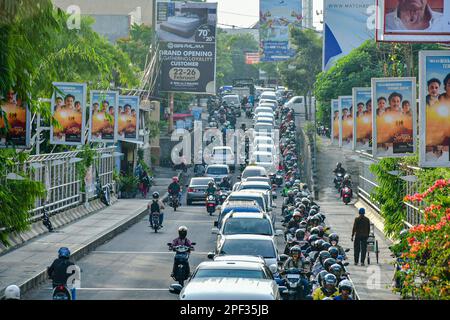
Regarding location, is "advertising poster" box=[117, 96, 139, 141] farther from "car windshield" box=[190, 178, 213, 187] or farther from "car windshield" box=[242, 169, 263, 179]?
"car windshield" box=[242, 169, 263, 179]

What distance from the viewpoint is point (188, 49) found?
78.0 m

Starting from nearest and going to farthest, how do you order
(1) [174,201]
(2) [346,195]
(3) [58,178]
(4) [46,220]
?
(4) [46,220]
(3) [58,178]
(1) [174,201]
(2) [346,195]

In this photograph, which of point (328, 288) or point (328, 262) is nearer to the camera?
point (328, 288)

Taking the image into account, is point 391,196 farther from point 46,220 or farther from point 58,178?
point 58,178

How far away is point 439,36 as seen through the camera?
28969 millimetres

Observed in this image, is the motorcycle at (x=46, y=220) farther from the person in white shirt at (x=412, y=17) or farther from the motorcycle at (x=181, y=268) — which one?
the person in white shirt at (x=412, y=17)

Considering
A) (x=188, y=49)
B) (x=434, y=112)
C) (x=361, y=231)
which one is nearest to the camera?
(x=434, y=112)

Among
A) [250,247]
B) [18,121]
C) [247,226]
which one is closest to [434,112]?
[250,247]

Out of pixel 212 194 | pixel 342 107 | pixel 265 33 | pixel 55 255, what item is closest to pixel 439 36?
pixel 55 255

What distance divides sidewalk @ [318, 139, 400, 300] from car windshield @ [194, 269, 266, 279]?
132 inches

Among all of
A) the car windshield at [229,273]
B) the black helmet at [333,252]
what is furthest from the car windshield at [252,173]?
the car windshield at [229,273]

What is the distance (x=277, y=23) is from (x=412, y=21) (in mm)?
103525

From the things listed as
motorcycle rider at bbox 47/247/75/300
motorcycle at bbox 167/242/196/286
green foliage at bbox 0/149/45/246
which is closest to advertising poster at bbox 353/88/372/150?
motorcycle at bbox 167/242/196/286
